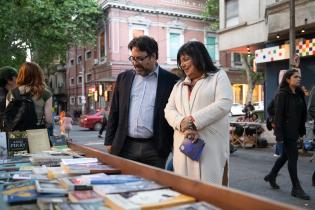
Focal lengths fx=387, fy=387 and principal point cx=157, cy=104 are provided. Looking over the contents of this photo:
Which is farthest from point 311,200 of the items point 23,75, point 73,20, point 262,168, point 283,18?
point 73,20

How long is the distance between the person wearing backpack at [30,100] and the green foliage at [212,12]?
27610 mm

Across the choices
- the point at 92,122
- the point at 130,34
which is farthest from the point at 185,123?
the point at 130,34

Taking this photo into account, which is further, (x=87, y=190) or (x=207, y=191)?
(x=87, y=190)

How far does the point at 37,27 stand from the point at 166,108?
17.2 metres

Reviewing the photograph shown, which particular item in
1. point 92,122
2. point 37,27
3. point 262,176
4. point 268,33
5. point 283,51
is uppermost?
point 37,27

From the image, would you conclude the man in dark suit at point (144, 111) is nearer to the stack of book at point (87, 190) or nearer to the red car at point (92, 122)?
the stack of book at point (87, 190)

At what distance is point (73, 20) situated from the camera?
2292 cm

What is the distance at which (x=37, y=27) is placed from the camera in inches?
740

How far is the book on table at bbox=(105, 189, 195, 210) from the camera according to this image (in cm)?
159

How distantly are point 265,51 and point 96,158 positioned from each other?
1218 cm

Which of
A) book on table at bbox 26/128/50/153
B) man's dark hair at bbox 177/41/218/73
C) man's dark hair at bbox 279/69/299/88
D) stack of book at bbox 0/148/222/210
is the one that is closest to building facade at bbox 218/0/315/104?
man's dark hair at bbox 279/69/299/88

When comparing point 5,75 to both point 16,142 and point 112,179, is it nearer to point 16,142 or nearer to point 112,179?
point 16,142

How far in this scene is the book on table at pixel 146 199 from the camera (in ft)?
5.23

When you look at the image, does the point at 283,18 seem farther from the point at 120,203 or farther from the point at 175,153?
the point at 120,203
